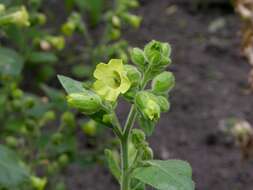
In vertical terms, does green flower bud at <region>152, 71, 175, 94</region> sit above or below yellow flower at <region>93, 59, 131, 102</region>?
below

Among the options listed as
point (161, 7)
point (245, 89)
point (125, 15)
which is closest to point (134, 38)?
point (161, 7)

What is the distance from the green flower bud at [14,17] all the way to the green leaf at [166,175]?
664 mm

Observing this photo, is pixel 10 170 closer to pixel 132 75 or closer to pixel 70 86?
pixel 70 86

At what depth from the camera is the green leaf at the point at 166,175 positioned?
125 centimetres

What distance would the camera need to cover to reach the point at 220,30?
3.85 metres

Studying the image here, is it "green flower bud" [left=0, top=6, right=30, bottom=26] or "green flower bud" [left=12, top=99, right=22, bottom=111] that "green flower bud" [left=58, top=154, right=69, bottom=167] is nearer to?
"green flower bud" [left=12, top=99, right=22, bottom=111]

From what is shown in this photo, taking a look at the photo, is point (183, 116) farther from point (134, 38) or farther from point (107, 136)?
point (134, 38)

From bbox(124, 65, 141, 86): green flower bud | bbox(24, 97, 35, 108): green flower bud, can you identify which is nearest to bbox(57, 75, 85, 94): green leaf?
bbox(124, 65, 141, 86): green flower bud

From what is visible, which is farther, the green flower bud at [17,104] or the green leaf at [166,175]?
the green flower bud at [17,104]

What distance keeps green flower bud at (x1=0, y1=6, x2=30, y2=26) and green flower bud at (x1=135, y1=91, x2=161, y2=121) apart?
2.08ft

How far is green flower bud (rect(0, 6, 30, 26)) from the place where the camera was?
1.76 meters

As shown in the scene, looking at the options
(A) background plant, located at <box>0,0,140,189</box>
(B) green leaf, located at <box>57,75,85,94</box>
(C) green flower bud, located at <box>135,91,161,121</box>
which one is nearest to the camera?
(C) green flower bud, located at <box>135,91,161,121</box>

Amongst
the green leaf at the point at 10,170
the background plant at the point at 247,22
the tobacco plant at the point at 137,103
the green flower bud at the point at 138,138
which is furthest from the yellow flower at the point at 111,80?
the background plant at the point at 247,22

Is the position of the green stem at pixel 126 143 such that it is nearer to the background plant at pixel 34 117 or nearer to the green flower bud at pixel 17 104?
the background plant at pixel 34 117
